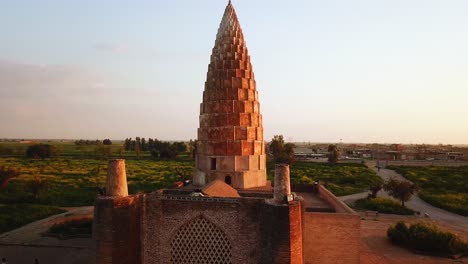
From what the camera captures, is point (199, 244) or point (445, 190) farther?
point (445, 190)

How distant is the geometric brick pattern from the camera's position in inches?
379

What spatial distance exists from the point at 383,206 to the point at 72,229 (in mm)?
22652

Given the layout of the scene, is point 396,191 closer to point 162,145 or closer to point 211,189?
point 211,189

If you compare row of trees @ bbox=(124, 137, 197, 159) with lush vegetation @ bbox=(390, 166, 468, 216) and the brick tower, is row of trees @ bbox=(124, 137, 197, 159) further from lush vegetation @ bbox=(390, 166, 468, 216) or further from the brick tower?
the brick tower

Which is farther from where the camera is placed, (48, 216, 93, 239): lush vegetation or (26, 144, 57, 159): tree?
(26, 144, 57, 159): tree

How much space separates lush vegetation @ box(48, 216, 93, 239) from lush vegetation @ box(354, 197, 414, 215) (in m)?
20.7

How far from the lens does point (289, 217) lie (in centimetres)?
862

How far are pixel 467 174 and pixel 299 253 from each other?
5520 cm

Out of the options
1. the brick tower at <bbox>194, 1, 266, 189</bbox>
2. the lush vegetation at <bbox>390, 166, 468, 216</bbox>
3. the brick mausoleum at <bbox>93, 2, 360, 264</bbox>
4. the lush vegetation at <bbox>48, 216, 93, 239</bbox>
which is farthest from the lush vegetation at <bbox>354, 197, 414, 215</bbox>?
the lush vegetation at <bbox>48, 216, 93, 239</bbox>

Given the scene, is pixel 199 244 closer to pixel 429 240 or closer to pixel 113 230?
pixel 113 230

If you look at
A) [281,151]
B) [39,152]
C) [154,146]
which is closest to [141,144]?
[154,146]

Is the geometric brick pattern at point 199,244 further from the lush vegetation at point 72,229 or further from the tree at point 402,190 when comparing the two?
the tree at point 402,190

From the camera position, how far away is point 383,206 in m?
27.1

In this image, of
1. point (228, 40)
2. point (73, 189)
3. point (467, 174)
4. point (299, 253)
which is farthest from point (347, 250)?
point (467, 174)
